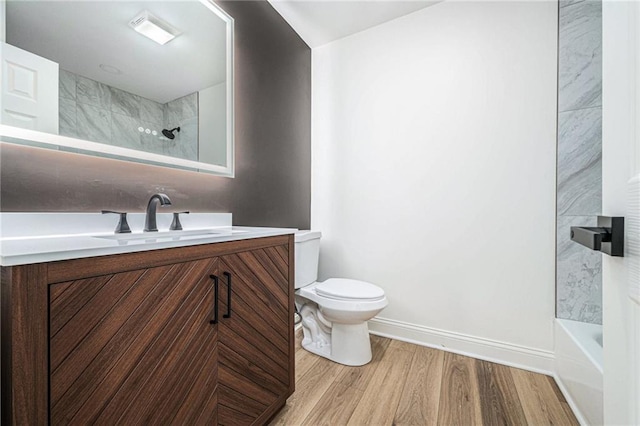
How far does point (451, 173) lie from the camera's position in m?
1.85

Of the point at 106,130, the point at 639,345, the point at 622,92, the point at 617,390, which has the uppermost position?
the point at 106,130

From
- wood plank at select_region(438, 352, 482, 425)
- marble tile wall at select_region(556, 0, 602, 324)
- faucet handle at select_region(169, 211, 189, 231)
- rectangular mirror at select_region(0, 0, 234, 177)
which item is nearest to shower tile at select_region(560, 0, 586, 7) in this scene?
marble tile wall at select_region(556, 0, 602, 324)

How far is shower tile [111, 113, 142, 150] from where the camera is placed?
3.63ft

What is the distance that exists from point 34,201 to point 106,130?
1.17 feet

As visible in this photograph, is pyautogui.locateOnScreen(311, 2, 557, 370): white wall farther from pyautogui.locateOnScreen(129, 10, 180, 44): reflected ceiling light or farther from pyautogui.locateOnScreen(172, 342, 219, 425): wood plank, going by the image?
pyautogui.locateOnScreen(172, 342, 219, 425): wood plank

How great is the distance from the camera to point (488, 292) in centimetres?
175

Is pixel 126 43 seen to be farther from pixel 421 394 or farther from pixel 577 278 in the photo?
pixel 577 278

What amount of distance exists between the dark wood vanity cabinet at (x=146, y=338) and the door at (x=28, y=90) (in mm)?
656

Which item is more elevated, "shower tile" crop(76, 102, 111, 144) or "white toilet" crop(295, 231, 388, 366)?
"shower tile" crop(76, 102, 111, 144)

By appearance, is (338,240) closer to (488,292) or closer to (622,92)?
(488,292)

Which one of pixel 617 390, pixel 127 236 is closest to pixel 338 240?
pixel 127 236

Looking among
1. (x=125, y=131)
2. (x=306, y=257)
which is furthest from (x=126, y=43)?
(x=306, y=257)

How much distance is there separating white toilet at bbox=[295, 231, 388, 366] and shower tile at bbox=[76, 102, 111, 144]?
110cm

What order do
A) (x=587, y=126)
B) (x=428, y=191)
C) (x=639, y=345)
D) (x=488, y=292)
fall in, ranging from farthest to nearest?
(x=428, y=191) < (x=488, y=292) < (x=587, y=126) < (x=639, y=345)
